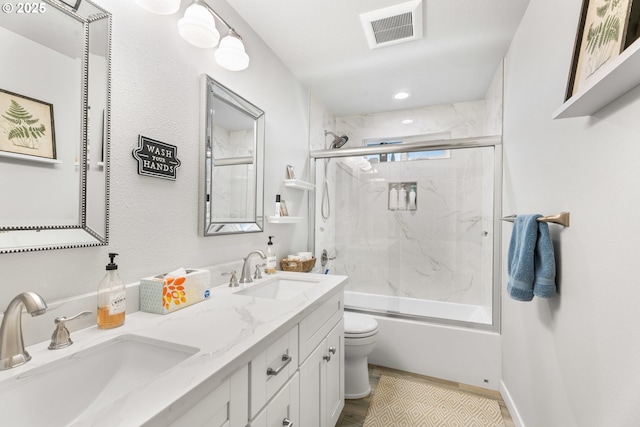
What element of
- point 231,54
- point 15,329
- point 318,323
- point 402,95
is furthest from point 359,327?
point 402,95

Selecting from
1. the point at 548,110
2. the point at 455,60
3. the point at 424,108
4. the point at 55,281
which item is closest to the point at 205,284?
the point at 55,281

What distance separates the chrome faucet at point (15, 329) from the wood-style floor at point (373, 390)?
1619 mm

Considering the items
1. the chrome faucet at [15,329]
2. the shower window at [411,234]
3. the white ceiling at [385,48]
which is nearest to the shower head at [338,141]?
the shower window at [411,234]

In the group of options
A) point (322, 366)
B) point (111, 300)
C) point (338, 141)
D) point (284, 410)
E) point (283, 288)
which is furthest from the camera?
point (338, 141)

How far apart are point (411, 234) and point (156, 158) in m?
2.46

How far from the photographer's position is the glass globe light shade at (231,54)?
1.39 m

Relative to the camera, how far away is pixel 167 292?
42.3 inches

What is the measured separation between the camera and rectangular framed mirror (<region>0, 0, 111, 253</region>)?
0.77 m

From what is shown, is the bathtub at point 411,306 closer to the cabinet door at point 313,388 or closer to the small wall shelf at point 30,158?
the cabinet door at point 313,388

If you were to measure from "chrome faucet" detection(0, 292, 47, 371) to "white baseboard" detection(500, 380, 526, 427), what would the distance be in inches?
88.7

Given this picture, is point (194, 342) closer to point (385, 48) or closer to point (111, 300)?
point (111, 300)

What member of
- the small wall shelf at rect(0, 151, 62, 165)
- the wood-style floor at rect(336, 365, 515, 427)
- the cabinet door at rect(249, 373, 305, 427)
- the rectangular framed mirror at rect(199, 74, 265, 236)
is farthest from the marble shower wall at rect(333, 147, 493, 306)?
the small wall shelf at rect(0, 151, 62, 165)

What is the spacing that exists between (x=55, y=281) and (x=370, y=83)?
251 cm

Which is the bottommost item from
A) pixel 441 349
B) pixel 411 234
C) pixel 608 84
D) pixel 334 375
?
pixel 441 349
